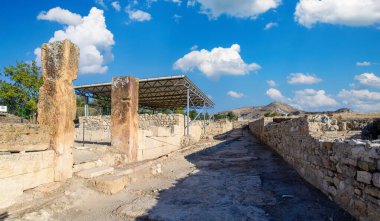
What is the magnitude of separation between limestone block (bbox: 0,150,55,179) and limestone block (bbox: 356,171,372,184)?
552cm

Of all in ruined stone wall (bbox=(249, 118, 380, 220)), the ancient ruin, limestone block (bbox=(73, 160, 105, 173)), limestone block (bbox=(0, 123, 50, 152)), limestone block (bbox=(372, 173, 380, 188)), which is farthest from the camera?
limestone block (bbox=(73, 160, 105, 173))

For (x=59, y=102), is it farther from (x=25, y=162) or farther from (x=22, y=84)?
(x=22, y=84)

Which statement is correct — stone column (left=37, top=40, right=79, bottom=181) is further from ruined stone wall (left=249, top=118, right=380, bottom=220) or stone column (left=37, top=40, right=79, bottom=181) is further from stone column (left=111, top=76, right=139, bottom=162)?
ruined stone wall (left=249, top=118, right=380, bottom=220)

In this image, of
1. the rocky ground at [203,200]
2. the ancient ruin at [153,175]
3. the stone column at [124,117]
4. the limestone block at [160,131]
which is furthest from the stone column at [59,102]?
the limestone block at [160,131]

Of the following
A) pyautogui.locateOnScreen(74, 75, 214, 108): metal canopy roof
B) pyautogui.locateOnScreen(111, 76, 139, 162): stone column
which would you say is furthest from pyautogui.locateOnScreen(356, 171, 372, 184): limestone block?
pyautogui.locateOnScreen(74, 75, 214, 108): metal canopy roof

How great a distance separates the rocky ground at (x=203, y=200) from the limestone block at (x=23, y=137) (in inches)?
42.1

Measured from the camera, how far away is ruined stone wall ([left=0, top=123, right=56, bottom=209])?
4.64m

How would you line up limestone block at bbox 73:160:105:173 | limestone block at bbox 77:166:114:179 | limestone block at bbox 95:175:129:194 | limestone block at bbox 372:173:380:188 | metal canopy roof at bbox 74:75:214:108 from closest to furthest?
limestone block at bbox 372:173:380:188 < limestone block at bbox 95:175:129:194 < limestone block at bbox 77:166:114:179 < limestone block at bbox 73:160:105:173 < metal canopy roof at bbox 74:75:214:108

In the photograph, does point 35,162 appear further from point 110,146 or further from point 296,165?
point 296,165

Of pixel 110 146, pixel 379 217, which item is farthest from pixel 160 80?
pixel 379 217

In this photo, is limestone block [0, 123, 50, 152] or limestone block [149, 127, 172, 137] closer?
limestone block [0, 123, 50, 152]

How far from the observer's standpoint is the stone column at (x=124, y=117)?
8.85 m

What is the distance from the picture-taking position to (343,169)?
4.35m

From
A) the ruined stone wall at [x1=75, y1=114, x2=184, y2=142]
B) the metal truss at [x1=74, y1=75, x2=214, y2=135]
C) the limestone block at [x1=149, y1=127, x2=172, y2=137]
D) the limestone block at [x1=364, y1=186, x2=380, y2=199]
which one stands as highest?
the metal truss at [x1=74, y1=75, x2=214, y2=135]
